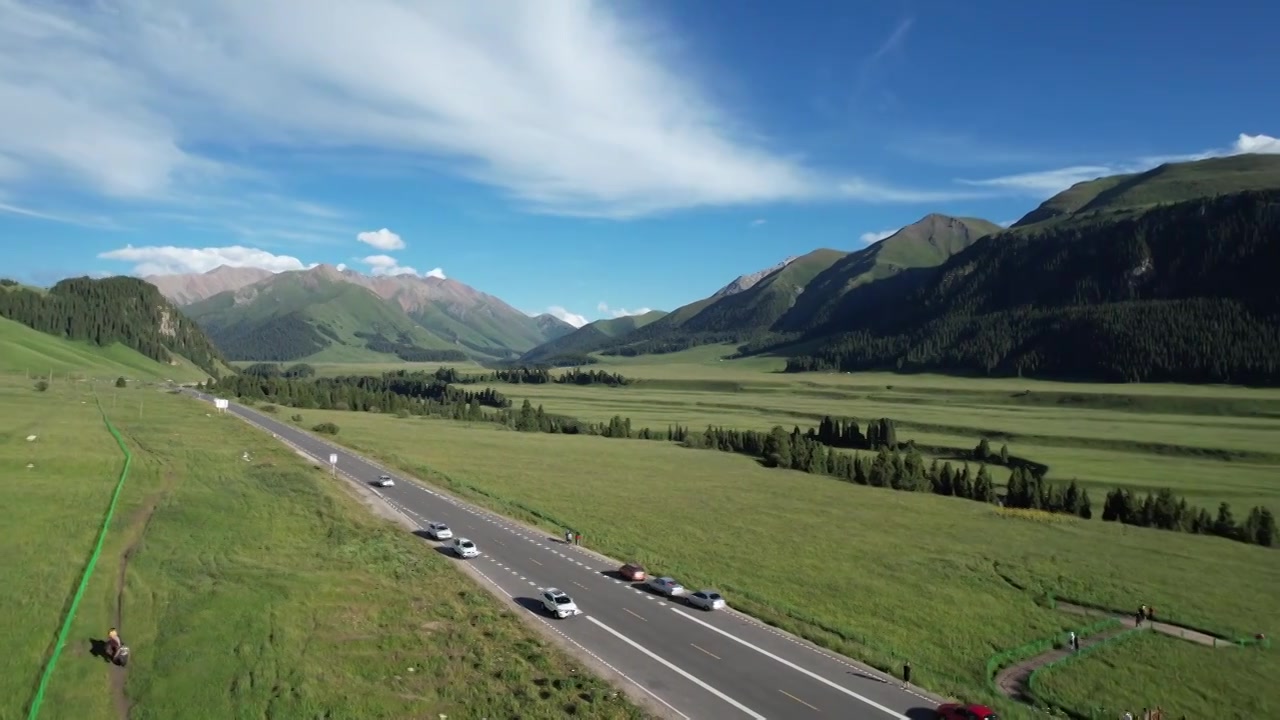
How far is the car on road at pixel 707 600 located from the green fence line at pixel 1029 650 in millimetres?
15198

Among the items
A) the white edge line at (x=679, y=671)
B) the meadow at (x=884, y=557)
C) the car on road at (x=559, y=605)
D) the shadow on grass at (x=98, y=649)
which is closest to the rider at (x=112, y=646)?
the shadow on grass at (x=98, y=649)

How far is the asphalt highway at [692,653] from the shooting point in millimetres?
31953

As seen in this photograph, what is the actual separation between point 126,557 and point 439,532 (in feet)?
69.7

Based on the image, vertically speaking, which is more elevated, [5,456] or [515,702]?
[5,456]

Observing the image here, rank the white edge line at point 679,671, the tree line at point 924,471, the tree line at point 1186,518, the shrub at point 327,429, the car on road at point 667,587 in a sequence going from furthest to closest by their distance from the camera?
1. the shrub at point 327,429
2. the tree line at point 924,471
3. the tree line at point 1186,518
4. the car on road at point 667,587
5. the white edge line at point 679,671

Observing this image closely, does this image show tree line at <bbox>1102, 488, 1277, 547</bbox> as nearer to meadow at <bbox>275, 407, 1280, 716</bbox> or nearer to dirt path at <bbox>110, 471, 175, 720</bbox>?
meadow at <bbox>275, 407, 1280, 716</bbox>

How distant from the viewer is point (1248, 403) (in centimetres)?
18512

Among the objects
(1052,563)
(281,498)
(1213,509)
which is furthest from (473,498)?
(1213,509)

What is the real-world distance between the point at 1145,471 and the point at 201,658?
135m

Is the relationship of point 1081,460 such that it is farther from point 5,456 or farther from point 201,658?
point 5,456

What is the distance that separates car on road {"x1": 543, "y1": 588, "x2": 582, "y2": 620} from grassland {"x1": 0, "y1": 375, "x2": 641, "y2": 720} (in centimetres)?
247

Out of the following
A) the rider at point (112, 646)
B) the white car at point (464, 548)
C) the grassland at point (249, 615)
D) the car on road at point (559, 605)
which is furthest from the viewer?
the white car at point (464, 548)

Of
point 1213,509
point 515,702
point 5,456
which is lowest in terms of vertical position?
point 1213,509

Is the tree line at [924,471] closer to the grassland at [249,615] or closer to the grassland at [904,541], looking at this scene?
the grassland at [904,541]
